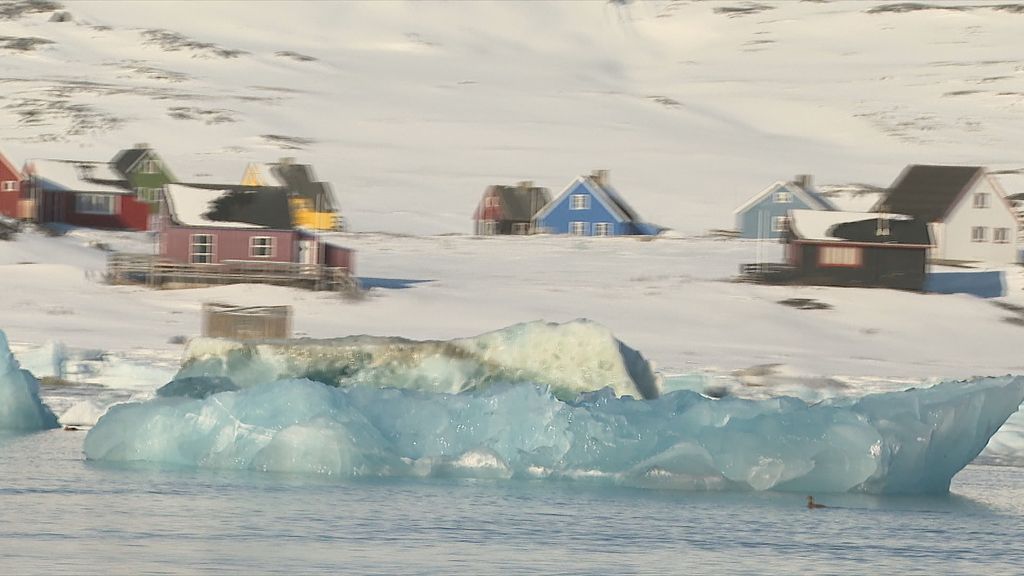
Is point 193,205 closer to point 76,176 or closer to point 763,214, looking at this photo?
point 76,176

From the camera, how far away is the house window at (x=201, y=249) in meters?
46.0

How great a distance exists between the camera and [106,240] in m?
53.9

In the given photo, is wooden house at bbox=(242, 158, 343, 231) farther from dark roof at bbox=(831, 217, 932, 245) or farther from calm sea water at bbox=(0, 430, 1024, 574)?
calm sea water at bbox=(0, 430, 1024, 574)

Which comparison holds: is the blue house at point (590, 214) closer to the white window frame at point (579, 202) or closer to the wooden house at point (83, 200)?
the white window frame at point (579, 202)

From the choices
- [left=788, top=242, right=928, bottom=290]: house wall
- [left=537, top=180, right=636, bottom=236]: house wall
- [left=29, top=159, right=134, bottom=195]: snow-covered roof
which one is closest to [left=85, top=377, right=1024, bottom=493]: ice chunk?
[left=788, top=242, right=928, bottom=290]: house wall

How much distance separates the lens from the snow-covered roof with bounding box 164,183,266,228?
1821 inches

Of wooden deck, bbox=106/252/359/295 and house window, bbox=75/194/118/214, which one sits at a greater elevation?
house window, bbox=75/194/118/214

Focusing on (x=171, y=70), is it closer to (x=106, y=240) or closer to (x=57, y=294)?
(x=106, y=240)

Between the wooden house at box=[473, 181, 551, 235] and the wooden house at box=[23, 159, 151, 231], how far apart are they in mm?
13401

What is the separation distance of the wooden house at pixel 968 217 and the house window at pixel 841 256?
8477 millimetres

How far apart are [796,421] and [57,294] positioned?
1102 inches

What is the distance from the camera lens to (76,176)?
59312 mm

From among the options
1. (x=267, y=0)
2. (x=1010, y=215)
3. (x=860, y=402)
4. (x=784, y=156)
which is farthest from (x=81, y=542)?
(x=267, y=0)

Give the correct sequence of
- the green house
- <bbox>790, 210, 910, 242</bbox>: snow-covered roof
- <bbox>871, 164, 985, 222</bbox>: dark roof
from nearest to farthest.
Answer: <bbox>790, 210, 910, 242</bbox>: snow-covered roof < <bbox>871, 164, 985, 222</bbox>: dark roof < the green house
